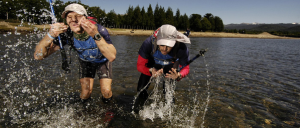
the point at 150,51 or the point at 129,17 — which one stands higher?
the point at 129,17

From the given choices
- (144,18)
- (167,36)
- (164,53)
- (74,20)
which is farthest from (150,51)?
(144,18)

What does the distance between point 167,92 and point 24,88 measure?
6.78 metres

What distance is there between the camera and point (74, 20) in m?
4.53

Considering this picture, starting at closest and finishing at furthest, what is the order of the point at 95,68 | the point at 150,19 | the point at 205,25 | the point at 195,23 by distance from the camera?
the point at 95,68 < the point at 150,19 < the point at 195,23 < the point at 205,25

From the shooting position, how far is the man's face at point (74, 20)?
4449 millimetres

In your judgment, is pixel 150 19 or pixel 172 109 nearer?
pixel 172 109

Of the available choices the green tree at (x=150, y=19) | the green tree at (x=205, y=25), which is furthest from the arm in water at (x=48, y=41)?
the green tree at (x=205, y=25)

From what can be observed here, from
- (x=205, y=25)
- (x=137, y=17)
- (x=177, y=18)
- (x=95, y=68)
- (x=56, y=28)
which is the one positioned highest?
(x=177, y=18)

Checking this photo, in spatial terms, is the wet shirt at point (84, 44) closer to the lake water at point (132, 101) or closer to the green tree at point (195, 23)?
the lake water at point (132, 101)

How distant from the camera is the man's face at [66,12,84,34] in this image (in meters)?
4.45

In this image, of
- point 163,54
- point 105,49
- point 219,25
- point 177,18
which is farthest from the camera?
point 219,25

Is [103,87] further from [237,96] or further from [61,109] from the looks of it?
[237,96]

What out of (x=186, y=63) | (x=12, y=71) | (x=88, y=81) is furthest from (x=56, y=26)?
(x=12, y=71)

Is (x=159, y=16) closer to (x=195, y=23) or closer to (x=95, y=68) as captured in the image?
(x=195, y=23)
